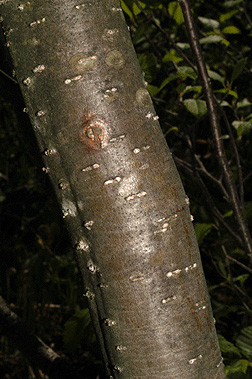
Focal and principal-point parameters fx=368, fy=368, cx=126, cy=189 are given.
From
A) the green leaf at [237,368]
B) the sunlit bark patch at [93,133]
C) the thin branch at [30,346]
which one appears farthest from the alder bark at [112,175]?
the thin branch at [30,346]

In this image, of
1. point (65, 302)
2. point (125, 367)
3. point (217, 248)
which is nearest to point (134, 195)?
point (125, 367)

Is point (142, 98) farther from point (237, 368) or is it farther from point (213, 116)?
point (237, 368)

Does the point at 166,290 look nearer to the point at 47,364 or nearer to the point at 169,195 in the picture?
the point at 169,195

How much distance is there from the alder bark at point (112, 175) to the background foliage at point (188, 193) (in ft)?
1.53

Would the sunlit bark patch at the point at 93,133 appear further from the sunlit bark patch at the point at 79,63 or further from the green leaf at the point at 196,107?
the green leaf at the point at 196,107

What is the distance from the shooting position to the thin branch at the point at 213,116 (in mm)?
840

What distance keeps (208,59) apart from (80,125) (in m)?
1.92

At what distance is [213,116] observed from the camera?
0.91 meters

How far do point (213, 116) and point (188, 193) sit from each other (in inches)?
53.0

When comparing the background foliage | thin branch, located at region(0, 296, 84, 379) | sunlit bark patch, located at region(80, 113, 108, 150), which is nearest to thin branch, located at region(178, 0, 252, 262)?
the background foliage

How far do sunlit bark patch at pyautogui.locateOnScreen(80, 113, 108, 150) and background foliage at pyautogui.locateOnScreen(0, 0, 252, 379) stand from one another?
20.4 inches

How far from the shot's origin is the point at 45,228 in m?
2.53

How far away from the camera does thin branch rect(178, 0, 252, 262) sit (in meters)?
0.84

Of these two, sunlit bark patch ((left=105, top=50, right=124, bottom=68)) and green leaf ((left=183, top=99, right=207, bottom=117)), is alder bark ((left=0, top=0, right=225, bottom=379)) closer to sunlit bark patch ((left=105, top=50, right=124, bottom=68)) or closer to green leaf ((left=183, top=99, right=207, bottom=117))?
sunlit bark patch ((left=105, top=50, right=124, bottom=68))
